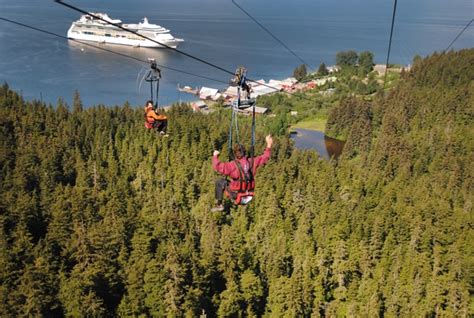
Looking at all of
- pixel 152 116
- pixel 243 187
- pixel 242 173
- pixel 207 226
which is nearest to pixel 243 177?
pixel 242 173

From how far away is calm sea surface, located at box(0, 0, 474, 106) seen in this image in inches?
2405

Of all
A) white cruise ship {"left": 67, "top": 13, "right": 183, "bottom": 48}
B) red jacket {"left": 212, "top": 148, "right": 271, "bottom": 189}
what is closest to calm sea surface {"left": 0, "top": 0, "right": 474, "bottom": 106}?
white cruise ship {"left": 67, "top": 13, "right": 183, "bottom": 48}

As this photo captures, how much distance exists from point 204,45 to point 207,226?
2572 inches

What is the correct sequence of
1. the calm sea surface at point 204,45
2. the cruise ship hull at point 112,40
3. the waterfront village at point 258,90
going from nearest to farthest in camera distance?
the calm sea surface at point 204,45 < the waterfront village at point 258,90 < the cruise ship hull at point 112,40

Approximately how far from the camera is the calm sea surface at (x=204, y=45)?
61094 mm

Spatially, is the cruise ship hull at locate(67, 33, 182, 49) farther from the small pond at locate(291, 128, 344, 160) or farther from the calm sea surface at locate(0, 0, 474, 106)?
the small pond at locate(291, 128, 344, 160)

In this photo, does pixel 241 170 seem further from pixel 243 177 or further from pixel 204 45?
pixel 204 45

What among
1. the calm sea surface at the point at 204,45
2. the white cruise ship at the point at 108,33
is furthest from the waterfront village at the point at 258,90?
the white cruise ship at the point at 108,33

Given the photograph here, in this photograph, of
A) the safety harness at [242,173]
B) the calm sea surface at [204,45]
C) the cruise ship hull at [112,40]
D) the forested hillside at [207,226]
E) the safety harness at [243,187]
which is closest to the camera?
the safety harness at [242,173]

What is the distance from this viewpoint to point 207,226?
92.1ft

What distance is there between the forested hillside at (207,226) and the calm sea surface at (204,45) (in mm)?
10412

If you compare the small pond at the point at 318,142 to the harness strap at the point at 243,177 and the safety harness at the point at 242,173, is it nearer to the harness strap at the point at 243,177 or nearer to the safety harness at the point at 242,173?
the safety harness at the point at 242,173

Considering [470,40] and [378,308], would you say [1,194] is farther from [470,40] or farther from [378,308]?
[470,40]

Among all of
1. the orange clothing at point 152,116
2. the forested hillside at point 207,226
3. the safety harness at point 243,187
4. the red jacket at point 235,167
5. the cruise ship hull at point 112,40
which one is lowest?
the forested hillside at point 207,226
